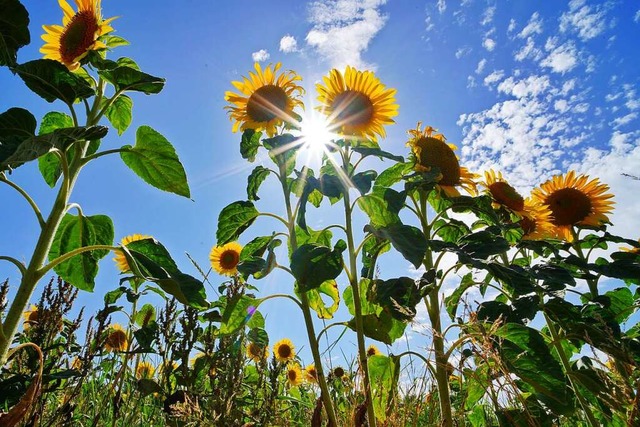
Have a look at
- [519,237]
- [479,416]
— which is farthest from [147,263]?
[519,237]

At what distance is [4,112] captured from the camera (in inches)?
66.3

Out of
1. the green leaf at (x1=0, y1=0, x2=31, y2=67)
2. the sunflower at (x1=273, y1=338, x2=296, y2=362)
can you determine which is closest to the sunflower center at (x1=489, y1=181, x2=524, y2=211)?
the green leaf at (x1=0, y1=0, x2=31, y2=67)

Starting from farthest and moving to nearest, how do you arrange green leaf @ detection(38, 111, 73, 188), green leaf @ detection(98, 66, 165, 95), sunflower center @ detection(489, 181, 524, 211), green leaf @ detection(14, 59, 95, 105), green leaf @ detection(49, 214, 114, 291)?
1. sunflower center @ detection(489, 181, 524, 211)
2. green leaf @ detection(38, 111, 73, 188)
3. green leaf @ detection(49, 214, 114, 291)
4. green leaf @ detection(98, 66, 165, 95)
5. green leaf @ detection(14, 59, 95, 105)

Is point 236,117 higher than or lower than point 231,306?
higher

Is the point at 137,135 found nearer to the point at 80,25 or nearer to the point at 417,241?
the point at 80,25

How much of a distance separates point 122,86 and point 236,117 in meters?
0.90

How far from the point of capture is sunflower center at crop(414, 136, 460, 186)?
249 cm

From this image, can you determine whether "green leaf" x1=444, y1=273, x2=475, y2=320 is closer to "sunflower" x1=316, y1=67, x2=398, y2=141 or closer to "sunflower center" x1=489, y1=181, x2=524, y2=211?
"sunflower center" x1=489, y1=181, x2=524, y2=211

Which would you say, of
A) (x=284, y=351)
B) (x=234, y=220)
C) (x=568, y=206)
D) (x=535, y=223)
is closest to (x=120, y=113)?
(x=234, y=220)

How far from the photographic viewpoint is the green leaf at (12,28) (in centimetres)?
148

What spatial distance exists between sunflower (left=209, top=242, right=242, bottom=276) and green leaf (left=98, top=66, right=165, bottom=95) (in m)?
2.76

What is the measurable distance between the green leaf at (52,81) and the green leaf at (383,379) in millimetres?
1666

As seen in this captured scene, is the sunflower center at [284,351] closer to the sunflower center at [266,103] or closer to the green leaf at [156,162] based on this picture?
the sunflower center at [266,103]

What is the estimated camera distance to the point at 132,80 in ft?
6.06
